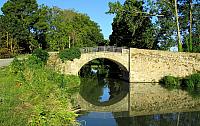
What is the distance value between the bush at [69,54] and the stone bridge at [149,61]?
976 mm

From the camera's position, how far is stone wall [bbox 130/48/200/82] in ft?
121

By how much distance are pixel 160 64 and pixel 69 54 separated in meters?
9.32

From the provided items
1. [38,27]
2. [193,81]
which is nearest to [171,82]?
[193,81]

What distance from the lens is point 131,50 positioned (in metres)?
37.4

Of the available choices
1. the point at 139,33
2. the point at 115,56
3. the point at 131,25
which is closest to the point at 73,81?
the point at 115,56

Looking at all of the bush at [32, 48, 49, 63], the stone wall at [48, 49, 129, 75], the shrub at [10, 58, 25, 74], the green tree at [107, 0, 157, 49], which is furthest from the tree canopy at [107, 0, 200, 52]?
the shrub at [10, 58, 25, 74]

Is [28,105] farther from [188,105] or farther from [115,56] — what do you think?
[115,56]

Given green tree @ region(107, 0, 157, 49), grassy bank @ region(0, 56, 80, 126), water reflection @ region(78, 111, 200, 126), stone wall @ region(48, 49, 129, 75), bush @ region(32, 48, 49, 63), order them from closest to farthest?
1. grassy bank @ region(0, 56, 80, 126)
2. water reflection @ region(78, 111, 200, 126)
3. bush @ region(32, 48, 49, 63)
4. stone wall @ region(48, 49, 129, 75)
5. green tree @ region(107, 0, 157, 49)

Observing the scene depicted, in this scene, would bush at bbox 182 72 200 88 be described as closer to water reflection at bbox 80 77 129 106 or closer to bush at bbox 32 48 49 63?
water reflection at bbox 80 77 129 106

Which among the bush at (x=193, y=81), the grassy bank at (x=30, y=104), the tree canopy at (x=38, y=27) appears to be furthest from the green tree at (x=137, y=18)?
the grassy bank at (x=30, y=104)

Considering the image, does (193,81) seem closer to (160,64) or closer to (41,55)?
(160,64)

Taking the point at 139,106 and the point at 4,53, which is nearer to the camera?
the point at 139,106

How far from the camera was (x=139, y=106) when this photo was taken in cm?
2370

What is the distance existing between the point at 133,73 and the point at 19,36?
19.2 metres
